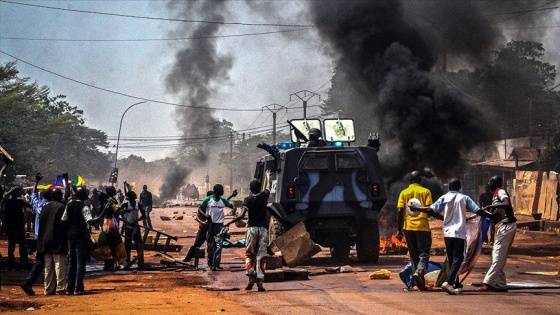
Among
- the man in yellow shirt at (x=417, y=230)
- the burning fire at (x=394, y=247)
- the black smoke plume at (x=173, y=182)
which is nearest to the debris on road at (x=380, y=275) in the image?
the man in yellow shirt at (x=417, y=230)

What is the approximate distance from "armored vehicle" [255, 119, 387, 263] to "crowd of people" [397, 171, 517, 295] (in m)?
4.81

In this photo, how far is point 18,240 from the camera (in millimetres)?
17891

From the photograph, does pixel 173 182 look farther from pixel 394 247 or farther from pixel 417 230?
pixel 417 230

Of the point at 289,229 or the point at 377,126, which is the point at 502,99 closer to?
the point at 377,126

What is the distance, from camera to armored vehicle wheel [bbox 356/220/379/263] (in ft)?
55.8

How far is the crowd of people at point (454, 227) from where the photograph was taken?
11383 millimetres

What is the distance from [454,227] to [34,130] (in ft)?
161

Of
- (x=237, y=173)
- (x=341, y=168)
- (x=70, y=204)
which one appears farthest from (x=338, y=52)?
(x=237, y=173)

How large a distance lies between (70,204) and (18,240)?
622cm

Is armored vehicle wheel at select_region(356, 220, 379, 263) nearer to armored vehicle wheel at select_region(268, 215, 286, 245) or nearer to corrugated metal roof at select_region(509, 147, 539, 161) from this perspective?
armored vehicle wheel at select_region(268, 215, 286, 245)

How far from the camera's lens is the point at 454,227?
11406 millimetres

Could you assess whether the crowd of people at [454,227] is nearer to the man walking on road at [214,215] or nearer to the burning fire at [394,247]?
the man walking on road at [214,215]

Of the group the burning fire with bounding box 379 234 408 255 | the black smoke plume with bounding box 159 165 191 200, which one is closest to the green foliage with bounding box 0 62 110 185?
the black smoke plume with bounding box 159 165 191 200

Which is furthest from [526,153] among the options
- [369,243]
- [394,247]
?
[369,243]
